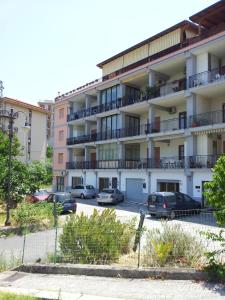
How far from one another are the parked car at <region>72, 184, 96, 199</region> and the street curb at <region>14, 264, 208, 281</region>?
991 inches

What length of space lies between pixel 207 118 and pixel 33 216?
1579cm

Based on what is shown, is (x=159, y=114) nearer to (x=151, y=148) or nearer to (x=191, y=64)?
(x=151, y=148)

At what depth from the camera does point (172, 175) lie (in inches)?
1053

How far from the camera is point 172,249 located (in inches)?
361

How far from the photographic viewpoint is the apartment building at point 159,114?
25.2 meters

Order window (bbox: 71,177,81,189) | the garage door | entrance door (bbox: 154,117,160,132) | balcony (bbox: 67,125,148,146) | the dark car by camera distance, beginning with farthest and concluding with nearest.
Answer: window (bbox: 71,177,81,189), balcony (bbox: 67,125,148,146), the garage door, entrance door (bbox: 154,117,160,132), the dark car

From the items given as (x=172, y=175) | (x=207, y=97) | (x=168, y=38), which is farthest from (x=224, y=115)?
(x=168, y=38)

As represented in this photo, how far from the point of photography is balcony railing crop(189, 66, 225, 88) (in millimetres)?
24756

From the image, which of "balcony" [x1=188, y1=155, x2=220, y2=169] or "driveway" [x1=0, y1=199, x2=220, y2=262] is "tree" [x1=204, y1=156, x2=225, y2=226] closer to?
"driveway" [x1=0, y1=199, x2=220, y2=262]

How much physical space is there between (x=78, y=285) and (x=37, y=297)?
157 centimetres

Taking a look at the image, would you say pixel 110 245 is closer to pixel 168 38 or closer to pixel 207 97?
pixel 207 97

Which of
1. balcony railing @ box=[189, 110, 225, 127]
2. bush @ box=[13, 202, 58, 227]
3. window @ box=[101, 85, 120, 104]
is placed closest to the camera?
bush @ box=[13, 202, 58, 227]

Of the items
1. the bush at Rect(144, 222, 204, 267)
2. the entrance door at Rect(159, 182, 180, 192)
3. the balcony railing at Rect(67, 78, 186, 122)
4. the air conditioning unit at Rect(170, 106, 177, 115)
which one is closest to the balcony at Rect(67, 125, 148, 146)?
the balcony railing at Rect(67, 78, 186, 122)

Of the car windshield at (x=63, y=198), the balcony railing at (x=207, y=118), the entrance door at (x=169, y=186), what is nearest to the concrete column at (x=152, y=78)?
the balcony railing at (x=207, y=118)
